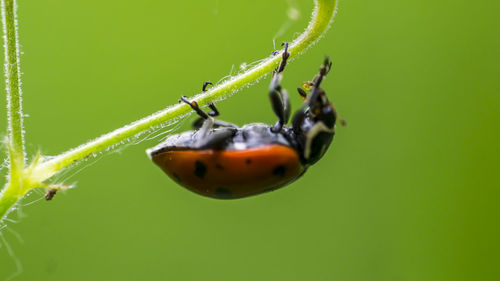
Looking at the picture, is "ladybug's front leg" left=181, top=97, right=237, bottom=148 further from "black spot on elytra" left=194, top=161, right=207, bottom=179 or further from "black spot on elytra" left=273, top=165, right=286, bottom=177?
"black spot on elytra" left=273, top=165, right=286, bottom=177

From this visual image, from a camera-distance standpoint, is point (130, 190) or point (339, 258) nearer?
point (130, 190)

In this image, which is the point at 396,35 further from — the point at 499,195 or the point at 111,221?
the point at 111,221

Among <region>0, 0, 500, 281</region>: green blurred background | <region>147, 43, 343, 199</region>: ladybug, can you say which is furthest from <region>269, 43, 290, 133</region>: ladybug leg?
<region>0, 0, 500, 281</region>: green blurred background

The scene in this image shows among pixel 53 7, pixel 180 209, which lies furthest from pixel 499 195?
pixel 53 7

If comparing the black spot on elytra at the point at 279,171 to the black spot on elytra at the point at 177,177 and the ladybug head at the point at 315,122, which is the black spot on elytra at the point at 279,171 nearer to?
the ladybug head at the point at 315,122

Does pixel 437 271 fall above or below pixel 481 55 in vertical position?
below

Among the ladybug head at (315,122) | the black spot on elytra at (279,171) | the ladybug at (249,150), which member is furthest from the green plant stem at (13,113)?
the ladybug head at (315,122)
